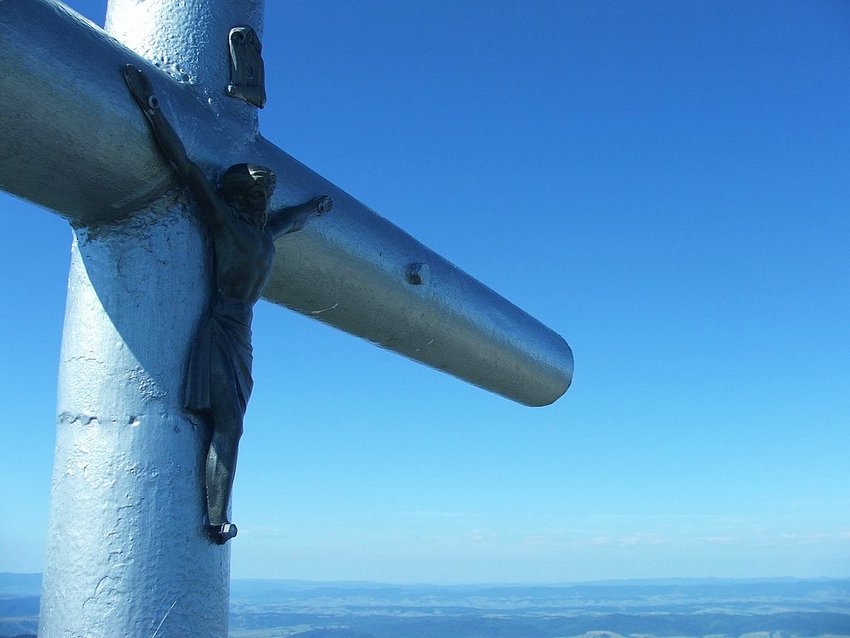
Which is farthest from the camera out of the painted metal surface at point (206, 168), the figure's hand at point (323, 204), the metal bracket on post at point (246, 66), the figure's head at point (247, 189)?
the figure's hand at point (323, 204)

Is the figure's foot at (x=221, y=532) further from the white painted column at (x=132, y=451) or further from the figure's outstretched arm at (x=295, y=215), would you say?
the figure's outstretched arm at (x=295, y=215)

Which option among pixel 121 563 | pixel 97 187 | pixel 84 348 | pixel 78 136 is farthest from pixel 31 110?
pixel 121 563

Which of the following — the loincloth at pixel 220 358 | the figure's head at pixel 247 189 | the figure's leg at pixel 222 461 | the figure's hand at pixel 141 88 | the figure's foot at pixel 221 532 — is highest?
the figure's hand at pixel 141 88

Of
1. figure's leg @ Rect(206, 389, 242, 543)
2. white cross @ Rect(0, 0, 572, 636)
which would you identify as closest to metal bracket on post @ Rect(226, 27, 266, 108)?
white cross @ Rect(0, 0, 572, 636)

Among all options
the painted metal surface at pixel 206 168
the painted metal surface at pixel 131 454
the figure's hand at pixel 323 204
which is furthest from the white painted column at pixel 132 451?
the figure's hand at pixel 323 204

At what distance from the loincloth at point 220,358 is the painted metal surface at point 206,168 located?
40 centimetres

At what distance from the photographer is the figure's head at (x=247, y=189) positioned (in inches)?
110

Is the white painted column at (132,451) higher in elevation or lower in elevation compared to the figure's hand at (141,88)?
lower

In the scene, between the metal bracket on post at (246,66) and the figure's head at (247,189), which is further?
the metal bracket on post at (246,66)

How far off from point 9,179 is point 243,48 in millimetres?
905

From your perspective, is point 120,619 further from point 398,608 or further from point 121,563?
point 398,608

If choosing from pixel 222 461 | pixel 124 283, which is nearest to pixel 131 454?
pixel 222 461

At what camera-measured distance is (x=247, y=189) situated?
9.17ft

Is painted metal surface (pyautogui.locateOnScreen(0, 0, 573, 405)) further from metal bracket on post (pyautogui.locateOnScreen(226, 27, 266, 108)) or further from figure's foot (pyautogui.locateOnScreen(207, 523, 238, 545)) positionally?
figure's foot (pyautogui.locateOnScreen(207, 523, 238, 545))
